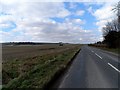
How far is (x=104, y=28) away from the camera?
420ft

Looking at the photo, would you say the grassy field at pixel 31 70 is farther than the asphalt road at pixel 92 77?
Yes

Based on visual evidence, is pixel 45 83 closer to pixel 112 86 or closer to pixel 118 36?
pixel 112 86

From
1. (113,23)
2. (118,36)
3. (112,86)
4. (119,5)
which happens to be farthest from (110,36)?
(112,86)

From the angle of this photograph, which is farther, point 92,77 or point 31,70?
point 31,70

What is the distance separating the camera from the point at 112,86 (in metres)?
10.3

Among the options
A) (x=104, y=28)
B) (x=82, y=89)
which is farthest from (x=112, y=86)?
(x=104, y=28)

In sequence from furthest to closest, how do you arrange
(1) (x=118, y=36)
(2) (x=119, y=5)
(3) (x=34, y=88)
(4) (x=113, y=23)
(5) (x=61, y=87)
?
(4) (x=113, y=23) → (1) (x=118, y=36) → (2) (x=119, y=5) → (5) (x=61, y=87) → (3) (x=34, y=88)

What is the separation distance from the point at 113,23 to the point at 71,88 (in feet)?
339

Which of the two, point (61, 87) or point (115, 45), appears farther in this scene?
point (115, 45)

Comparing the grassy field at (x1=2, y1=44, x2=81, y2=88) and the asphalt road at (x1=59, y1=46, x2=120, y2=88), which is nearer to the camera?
the asphalt road at (x1=59, y1=46, x2=120, y2=88)

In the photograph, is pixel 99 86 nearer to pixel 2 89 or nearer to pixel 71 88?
pixel 71 88

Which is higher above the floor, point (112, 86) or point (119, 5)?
point (119, 5)

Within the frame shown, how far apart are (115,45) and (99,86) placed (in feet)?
230

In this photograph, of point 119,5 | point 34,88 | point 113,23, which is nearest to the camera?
point 34,88
